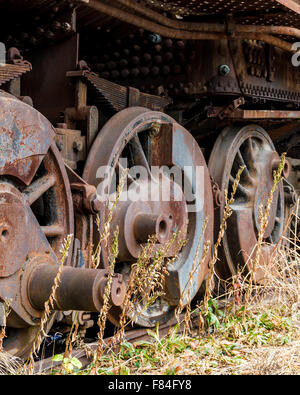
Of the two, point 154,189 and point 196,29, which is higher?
point 196,29

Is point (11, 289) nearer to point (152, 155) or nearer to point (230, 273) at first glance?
point (152, 155)

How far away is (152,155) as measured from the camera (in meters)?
4.19

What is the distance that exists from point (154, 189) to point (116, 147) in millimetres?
442

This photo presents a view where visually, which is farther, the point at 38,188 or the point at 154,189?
the point at 154,189

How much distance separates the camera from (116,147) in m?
3.66

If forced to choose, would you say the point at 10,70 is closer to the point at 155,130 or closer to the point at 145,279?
the point at 145,279

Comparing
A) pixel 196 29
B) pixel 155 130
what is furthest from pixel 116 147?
pixel 196 29

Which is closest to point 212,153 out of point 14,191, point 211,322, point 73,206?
point 211,322

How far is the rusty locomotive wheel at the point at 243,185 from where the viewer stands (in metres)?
4.99

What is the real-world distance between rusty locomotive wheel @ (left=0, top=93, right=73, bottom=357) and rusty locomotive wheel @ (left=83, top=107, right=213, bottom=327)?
0.37 meters

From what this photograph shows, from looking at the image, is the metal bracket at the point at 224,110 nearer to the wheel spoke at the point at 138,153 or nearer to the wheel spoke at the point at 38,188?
the wheel spoke at the point at 138,153

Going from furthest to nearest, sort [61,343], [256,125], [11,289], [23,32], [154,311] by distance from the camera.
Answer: [256,125] → [154,311] → [61,343] → [23,32] → [11,289]

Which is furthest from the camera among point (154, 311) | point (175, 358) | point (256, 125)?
point (256, 125)

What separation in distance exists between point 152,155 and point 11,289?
163 cm
